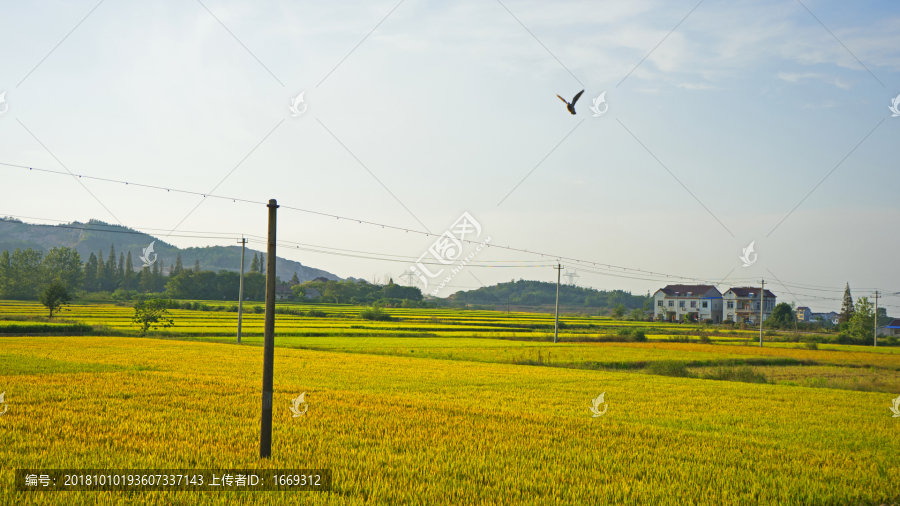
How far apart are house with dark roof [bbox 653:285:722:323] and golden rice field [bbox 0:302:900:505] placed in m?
96.7

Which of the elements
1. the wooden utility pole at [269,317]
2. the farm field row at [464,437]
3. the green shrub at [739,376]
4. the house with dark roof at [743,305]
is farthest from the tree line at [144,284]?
the wooden utility pole at [269,317]

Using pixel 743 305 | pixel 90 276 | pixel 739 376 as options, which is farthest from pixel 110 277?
pixel 739 376

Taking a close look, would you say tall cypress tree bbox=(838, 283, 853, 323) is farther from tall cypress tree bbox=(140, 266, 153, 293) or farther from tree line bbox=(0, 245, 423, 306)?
tall cypress tree bbox=(140, 266, 153, 293)

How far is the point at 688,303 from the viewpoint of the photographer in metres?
118

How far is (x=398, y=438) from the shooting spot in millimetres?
11305

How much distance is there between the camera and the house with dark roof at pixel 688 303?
115 metres

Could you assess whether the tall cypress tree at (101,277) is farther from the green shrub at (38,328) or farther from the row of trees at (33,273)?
the green shrub at (38,328)

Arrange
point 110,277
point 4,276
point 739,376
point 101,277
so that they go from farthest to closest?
point 110,277, point 101,277, point 4,276, point 739,376

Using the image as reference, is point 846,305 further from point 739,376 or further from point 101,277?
point 101,277

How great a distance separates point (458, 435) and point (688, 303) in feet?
386

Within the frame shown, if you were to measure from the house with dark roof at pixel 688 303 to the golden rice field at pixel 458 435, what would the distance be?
96661 mm

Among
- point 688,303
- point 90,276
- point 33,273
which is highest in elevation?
point 33,273

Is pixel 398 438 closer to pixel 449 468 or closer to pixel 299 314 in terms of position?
pixel 449 468

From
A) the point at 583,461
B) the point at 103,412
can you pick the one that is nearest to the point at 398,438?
the point at 583,461
